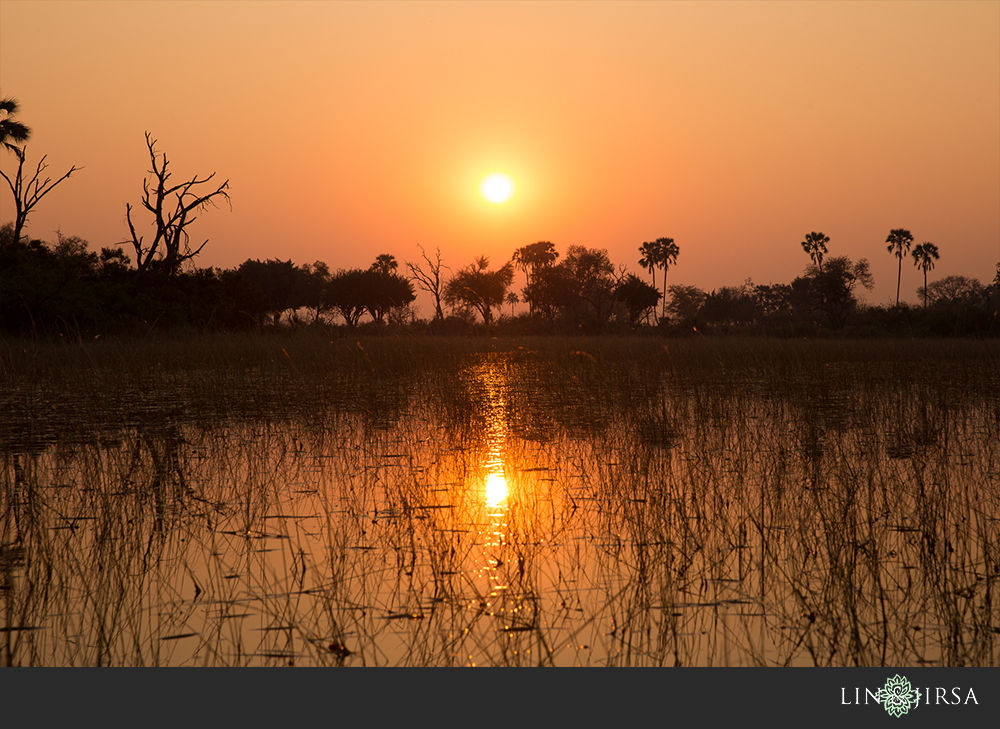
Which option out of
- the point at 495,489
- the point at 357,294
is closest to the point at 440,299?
the point at 357,294

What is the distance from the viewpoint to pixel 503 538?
3.40 metres

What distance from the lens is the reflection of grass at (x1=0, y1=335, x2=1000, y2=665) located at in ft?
7.84

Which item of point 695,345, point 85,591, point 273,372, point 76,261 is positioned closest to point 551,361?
point 695,345

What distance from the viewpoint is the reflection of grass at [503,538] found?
2389mm

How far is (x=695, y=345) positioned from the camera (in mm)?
16422

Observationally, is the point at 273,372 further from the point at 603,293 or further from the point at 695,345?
the point at 603,293

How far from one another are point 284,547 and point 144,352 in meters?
11.6
